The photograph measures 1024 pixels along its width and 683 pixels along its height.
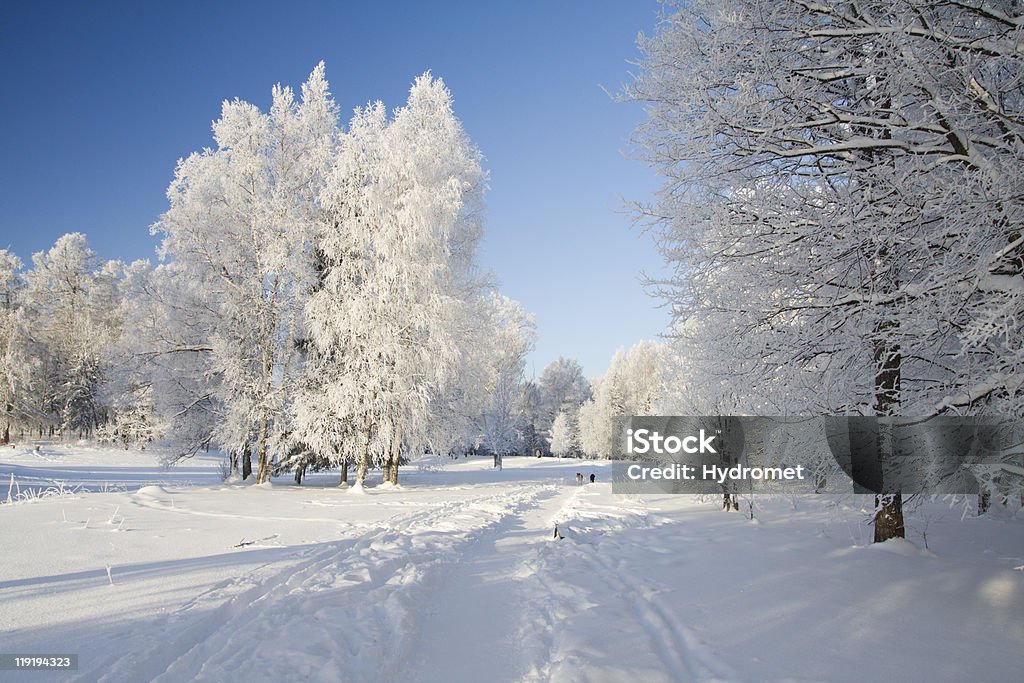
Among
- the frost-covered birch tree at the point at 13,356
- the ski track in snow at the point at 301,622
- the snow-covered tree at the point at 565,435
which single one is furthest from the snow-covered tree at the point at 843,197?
the snow-covered tree at the point at 565,435

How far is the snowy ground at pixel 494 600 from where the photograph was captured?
12.4 feet

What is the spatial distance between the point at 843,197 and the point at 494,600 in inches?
199

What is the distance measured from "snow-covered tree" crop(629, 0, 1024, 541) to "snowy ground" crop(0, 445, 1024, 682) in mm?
1921

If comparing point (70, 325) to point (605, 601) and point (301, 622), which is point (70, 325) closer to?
point (301, 622)

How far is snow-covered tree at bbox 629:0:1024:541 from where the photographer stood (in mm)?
3975

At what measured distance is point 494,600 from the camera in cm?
566

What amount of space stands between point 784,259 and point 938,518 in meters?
8.62

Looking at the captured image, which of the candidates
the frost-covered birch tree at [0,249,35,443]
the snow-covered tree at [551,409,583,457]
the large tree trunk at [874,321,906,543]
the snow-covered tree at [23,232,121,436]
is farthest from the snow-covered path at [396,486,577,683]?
the snow-covered tree at [551,409,583,457]

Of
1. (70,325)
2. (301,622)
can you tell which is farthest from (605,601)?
(70,325)

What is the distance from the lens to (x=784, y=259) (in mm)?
5223

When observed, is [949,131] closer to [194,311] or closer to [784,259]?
[784,259]

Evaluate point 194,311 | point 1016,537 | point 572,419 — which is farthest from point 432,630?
point 572,419

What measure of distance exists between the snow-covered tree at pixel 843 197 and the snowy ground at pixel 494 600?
1.92 m

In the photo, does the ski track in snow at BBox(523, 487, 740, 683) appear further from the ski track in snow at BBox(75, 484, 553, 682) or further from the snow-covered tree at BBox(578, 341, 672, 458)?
the snow-covered tree at BBox(578, 341, 672, 458)
